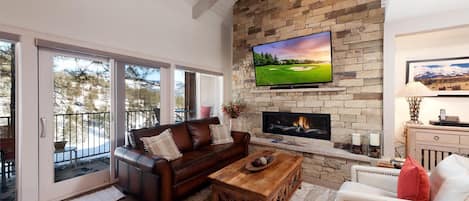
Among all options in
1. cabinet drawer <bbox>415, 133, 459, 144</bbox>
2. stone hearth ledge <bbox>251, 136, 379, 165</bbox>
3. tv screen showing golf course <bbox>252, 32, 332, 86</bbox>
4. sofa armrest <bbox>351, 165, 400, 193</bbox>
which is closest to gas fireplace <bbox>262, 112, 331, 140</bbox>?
stone hearth ledge <bbox>251, 136, 379, 165</bbox>

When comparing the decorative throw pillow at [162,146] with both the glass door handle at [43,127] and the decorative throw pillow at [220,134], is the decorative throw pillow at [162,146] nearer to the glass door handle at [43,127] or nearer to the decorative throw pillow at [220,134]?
the decorative throw pillow at [220,134]

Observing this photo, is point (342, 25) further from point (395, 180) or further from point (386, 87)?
point (395, 180)

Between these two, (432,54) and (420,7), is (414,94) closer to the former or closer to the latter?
(432,54)

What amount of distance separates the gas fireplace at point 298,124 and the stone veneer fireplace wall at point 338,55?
9 cm

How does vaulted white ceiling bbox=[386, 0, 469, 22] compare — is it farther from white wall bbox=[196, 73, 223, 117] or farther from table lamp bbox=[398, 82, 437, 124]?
white wall bbox=[196, 73, 223, 117]

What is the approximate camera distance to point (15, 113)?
2.22m

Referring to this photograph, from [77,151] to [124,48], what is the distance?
1632 mm

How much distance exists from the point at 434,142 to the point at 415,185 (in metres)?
2.22

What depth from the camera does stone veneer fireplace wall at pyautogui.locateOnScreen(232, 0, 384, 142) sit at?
320 centimetres

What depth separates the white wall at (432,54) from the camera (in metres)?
3.20

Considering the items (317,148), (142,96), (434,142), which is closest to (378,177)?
(317,148)

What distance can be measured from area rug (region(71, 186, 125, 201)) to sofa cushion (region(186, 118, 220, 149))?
1238mm

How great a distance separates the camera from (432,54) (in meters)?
3.40

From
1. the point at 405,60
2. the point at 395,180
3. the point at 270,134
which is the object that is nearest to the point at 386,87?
the point at 405,60
